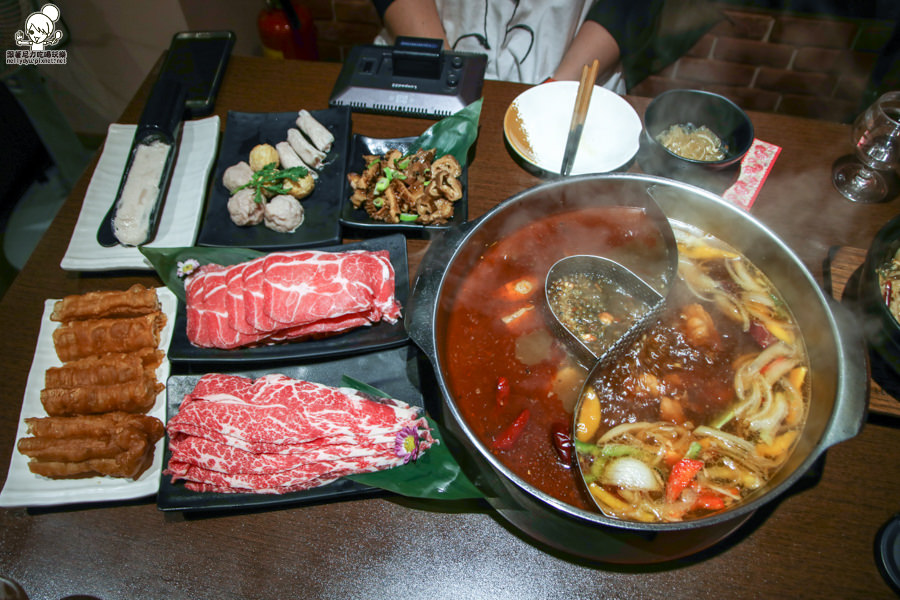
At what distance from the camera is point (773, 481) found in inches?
57.0

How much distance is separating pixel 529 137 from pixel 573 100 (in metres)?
0.36

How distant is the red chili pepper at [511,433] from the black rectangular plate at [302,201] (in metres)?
1.25

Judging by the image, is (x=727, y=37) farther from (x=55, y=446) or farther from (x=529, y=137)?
(x=55, y=446)

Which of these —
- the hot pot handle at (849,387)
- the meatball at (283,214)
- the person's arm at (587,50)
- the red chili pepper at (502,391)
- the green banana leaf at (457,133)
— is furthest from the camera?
the person's arm at (587,50)

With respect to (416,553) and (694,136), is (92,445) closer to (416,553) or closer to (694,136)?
(416,553)

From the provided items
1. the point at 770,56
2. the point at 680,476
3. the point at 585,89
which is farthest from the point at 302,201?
the point at 770,56

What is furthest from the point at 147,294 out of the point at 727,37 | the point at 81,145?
the point at 727,37

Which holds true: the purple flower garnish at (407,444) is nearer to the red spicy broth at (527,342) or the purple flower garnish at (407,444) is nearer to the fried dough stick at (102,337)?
the red spicy broth at (527,342)

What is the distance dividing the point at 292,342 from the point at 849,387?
1.97 meters

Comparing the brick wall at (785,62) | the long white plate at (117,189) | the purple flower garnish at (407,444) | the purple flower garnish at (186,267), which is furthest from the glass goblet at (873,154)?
the long white plate at (117,189)

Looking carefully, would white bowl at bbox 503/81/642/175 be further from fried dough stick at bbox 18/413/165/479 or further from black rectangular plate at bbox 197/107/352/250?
fried dough stick at bbox 18/413/165/479

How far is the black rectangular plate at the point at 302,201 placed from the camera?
2.42 m

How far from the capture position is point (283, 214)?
2389 millimetres

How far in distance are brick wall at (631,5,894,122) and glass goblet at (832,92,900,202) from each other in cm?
196
